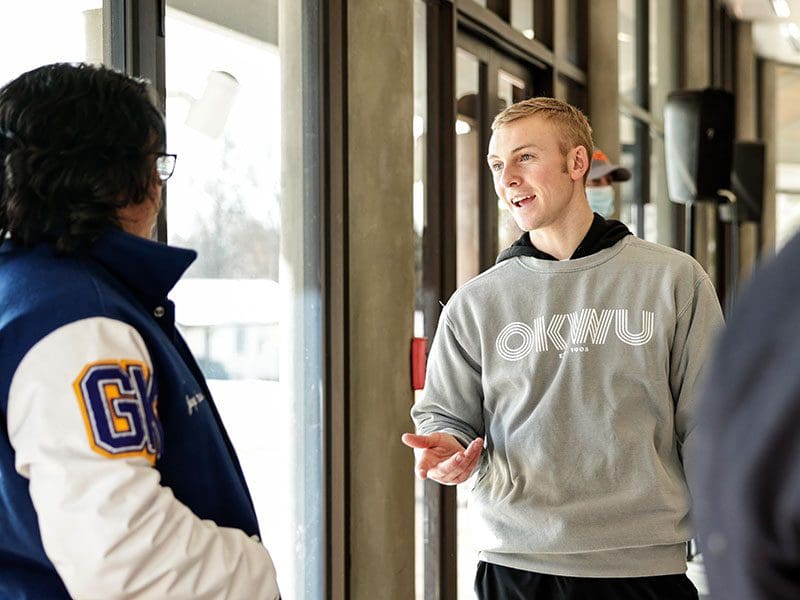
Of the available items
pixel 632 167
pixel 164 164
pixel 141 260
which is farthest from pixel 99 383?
pixel 632 167

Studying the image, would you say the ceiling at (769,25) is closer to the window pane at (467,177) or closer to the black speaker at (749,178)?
the black speaker at (749,178)

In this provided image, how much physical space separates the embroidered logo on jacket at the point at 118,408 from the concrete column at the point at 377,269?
1724 mm

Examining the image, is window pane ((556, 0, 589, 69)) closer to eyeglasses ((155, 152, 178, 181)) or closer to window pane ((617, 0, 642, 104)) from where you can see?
window pane ((617, 0, 642, 104))

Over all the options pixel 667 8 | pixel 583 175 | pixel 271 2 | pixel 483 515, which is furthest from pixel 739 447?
pixel 667 8

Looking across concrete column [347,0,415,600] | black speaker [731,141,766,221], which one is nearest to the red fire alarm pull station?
concrete column [347,0,415,600]

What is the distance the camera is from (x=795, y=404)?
43cm

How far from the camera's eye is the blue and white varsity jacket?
1.04 meters

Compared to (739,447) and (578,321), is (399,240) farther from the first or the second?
(739,447)

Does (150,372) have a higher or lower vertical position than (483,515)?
higher

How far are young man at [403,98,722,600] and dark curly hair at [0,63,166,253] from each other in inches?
33.0

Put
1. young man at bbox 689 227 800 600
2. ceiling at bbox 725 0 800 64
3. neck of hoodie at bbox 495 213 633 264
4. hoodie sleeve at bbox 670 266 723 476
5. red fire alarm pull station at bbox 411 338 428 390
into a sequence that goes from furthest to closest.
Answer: ceiling at bbox 725 0 800 64 < red fire alarm pull station at bbox 411 338 428 390 < neck of hoodie at bbox 495 213 633 264 < hoodie sleeve at bbox 670 266 723 476 < young man at bbox 689 227 800 600

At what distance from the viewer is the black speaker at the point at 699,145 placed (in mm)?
5883

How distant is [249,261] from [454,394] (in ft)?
2.33

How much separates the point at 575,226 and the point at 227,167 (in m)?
0.84
